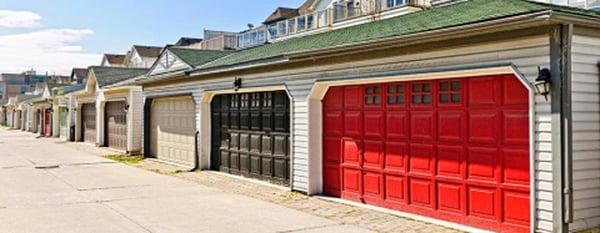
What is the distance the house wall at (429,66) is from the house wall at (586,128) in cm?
37

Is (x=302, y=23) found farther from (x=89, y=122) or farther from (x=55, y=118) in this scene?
(x=55, y=118)

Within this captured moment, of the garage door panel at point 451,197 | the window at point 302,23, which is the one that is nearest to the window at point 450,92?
the garage door panel at point 451,197

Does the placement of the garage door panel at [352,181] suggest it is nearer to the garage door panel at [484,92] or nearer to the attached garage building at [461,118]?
the attached garage building at [461,118]

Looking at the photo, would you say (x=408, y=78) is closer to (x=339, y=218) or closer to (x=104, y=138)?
(x=339, y=218)

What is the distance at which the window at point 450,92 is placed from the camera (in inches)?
303

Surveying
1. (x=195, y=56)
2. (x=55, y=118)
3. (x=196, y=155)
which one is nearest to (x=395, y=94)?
(x=196, y=155)

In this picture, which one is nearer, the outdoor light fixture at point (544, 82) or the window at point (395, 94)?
the outdoor light fixture at point (544, 82)

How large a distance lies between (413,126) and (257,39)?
21003 mm

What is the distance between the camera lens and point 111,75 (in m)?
26.6

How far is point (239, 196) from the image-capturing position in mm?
10609

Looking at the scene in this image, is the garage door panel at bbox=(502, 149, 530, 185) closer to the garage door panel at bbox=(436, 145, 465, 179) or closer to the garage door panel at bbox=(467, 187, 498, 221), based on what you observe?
the garage door panel at bbox=(467, 187, 498, 221)

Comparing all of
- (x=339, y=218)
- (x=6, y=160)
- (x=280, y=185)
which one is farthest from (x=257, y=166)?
(x=6, y=160)

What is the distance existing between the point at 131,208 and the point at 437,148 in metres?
5.37

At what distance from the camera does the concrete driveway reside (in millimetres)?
7734
